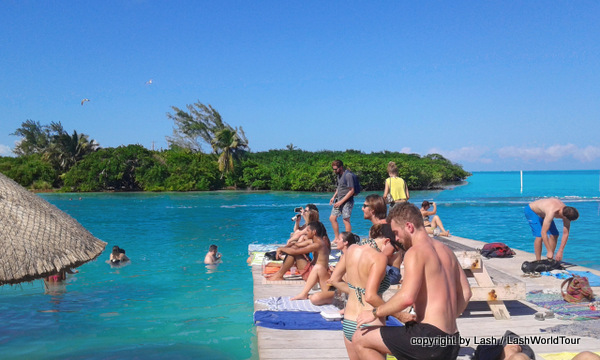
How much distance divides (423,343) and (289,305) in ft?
13.1

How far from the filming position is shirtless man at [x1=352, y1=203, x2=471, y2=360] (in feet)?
11.4

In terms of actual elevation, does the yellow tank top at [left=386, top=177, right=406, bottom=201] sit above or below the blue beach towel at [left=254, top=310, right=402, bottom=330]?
above

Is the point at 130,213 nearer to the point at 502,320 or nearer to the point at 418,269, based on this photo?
the point at 502,320

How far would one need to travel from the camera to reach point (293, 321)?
21.0 feet

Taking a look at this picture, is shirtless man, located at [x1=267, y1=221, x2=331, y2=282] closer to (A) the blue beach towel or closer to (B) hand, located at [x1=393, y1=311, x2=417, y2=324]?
(A) the blue beach towel

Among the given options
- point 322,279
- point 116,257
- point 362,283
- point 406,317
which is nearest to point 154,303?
point 322,279

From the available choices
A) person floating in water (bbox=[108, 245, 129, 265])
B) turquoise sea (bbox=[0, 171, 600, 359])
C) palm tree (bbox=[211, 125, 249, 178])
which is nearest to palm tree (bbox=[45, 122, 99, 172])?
palm tree (bbox=[211, 125, 249, 178])

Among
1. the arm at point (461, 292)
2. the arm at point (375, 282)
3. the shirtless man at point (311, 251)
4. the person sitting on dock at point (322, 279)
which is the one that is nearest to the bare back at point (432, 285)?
the arm at point (461, 292)

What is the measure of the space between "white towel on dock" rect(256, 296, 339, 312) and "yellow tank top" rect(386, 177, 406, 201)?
153 inches

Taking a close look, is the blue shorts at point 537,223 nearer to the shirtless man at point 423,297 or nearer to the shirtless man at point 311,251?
the shirtless man at point 311,251

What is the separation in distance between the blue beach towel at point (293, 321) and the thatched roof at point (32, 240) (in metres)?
2.66

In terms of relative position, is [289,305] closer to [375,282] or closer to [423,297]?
[375,282]

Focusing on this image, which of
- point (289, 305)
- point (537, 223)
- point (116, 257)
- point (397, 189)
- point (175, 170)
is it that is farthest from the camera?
point (175, 170)

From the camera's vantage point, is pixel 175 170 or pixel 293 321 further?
pixel 175 170
